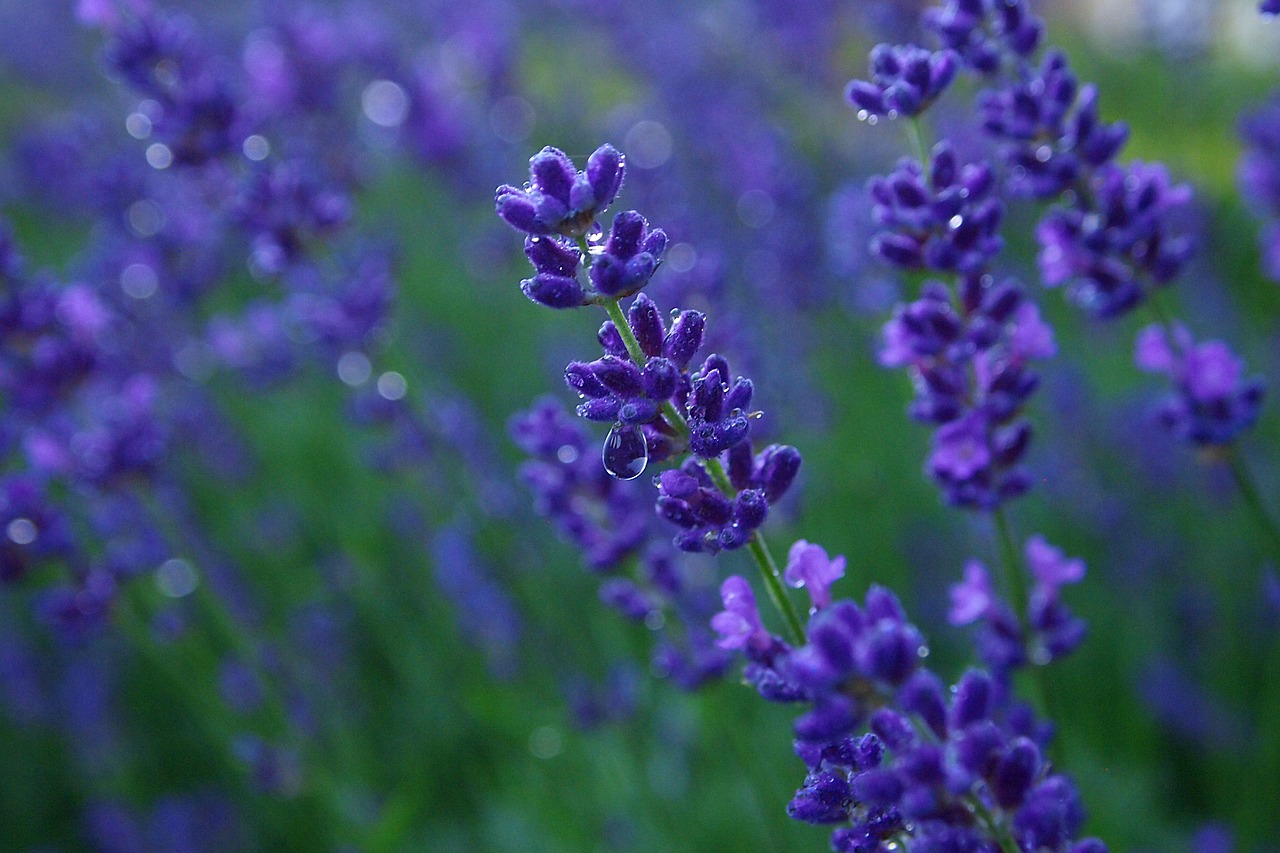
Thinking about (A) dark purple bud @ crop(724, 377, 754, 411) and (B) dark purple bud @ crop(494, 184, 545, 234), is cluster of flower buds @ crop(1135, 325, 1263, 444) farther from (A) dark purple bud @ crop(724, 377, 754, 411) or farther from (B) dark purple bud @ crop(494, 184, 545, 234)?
(B) dark purple bud @ crop(494, 184, 545, 234)

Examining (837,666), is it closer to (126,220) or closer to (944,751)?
(944,751)

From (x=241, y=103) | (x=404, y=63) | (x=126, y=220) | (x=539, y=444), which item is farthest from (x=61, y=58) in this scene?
(x=539, y=444)

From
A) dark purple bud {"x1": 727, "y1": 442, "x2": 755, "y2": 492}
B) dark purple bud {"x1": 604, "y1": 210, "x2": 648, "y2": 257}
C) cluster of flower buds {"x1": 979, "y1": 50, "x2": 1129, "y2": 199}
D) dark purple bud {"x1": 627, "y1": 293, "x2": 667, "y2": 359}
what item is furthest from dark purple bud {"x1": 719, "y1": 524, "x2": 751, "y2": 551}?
cluster of flower buds {"x1": 979, "y1": 50, "x2": 1129, "y2": 199}

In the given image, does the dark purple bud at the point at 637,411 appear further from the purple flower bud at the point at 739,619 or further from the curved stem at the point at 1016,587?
the curved stem at the point at 1016,587

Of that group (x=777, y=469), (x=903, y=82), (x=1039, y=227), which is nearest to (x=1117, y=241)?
(x=1039, y=227)

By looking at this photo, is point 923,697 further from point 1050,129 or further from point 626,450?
point 1050,129

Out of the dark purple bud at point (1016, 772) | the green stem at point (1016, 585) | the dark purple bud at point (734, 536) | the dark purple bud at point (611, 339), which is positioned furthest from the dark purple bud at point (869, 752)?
the green stem at point (1016, 585)
